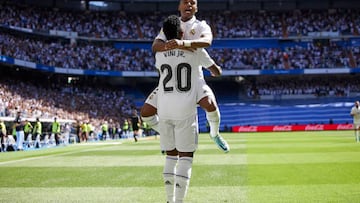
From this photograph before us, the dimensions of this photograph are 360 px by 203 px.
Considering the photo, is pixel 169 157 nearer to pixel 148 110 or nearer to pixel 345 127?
pixel 148 110

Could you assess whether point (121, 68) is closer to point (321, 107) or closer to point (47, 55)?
point (47, 55)

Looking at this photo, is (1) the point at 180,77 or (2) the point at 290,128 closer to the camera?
(1) the point at 180,77

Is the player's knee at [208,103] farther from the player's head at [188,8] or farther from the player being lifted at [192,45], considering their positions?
the player's head at [188,8]

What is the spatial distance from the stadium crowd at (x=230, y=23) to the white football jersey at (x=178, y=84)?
52.6m

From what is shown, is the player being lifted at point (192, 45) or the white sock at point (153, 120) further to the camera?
the white sock at point (153, 120)

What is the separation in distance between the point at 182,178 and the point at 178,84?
3.95 feet

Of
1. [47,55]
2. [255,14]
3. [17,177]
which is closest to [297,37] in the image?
[255,14]

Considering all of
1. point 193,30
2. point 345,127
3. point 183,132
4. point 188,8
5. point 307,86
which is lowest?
point 345,127

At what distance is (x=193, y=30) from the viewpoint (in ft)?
19.8

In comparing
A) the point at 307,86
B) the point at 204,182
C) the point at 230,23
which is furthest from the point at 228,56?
the point at 204,182

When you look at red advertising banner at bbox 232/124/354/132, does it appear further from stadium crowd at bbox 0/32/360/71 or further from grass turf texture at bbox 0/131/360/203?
grass turf texture at bbox 0/131/360/203

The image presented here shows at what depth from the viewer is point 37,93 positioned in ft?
149

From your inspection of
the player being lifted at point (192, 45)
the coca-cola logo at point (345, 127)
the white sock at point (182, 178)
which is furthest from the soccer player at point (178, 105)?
the coca-cola logo at point (345, 127)

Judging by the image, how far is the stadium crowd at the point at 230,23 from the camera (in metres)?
58.5
